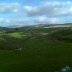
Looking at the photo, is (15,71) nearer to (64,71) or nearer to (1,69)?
(1,69)

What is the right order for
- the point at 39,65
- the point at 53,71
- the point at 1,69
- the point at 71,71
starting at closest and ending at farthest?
the point at 71,71, the point at 53,71, the point at 1,69, the point at 39,65

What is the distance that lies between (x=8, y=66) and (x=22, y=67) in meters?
3.22

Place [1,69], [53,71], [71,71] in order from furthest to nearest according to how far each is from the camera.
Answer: [1,69] → [53,71] → [71,71]

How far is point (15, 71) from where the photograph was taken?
50.8 m

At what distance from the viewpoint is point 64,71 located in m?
43.8

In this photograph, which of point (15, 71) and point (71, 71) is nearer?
point (71, 71)

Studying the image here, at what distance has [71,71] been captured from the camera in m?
43.5

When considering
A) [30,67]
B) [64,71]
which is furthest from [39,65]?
[64,71]

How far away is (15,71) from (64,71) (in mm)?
10819

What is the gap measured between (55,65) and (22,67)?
6.66m

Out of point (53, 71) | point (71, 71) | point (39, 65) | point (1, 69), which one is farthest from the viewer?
point (39, 65)

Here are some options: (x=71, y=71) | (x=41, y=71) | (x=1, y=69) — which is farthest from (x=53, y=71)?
(x=1, y=69)

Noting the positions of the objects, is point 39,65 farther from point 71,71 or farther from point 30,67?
point 71,71

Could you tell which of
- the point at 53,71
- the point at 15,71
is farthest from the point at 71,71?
the point at 15,71
